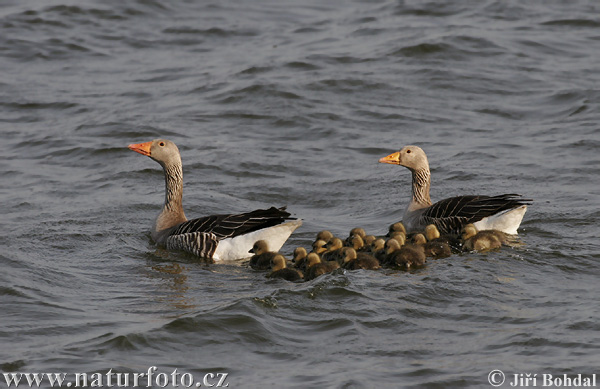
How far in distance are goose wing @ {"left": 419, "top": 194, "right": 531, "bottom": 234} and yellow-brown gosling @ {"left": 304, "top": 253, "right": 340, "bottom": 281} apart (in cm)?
250

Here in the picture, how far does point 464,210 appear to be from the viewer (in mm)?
12312

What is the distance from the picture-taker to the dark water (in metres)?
8.59

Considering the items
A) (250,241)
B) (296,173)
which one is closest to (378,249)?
(250,241)

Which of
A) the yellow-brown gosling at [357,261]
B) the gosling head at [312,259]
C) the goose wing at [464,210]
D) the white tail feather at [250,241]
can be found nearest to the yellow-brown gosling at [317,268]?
the gosling head at [312,259]

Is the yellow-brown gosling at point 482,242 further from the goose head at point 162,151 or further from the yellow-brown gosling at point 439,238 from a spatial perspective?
the goose head at point 162,151

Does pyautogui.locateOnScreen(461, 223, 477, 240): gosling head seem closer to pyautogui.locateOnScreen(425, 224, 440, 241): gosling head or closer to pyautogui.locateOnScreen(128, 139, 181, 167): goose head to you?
pyautogui.locateOnScreen(425, 224, 440, 241): gosling head

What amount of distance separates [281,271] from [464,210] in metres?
2.97

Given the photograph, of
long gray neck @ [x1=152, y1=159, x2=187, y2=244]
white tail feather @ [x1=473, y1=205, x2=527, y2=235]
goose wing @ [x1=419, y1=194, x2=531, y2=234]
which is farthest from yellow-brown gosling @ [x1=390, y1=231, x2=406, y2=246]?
long gray neck @ [x1=152, y1=159, x2=187, y2=244]

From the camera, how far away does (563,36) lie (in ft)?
80.6

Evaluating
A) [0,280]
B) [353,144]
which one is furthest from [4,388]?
[353,144]

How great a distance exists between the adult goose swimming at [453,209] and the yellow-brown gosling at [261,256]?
8.28 feet

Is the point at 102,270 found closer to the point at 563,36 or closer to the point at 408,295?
the point at 408,295

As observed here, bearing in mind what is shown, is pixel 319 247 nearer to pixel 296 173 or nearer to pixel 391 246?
pixel 391 246

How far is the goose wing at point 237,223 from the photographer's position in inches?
466
